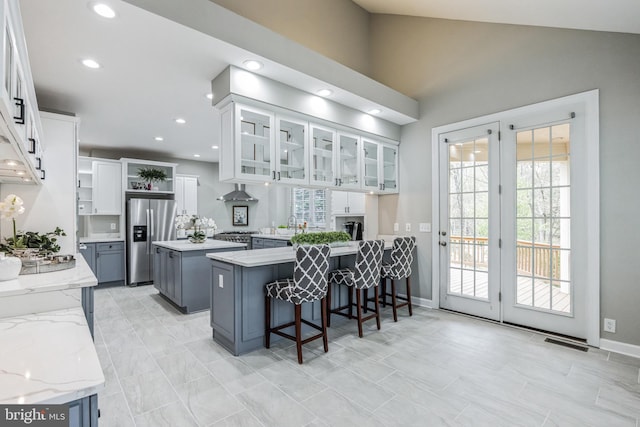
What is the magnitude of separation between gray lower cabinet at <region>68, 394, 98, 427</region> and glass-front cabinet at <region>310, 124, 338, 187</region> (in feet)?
9.72

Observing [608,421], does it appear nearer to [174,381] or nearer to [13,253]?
[174,381]

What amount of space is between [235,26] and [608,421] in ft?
12.6

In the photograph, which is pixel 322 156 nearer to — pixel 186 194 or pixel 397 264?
pixel 397 264

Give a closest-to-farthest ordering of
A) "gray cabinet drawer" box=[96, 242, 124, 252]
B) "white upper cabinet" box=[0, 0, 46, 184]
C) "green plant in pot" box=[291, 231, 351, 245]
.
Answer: "white upper cabinet" box=[0, 0, 46, 184] < "green plant in pot" box=[291, 231, 351, 245] < "gray cabinet drawer" box=[96, 242, 124, 252]

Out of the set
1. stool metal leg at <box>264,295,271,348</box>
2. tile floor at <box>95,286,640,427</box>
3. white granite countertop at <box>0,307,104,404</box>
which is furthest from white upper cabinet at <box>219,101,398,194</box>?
white granite countertop at <box>0,307,104,404</box>

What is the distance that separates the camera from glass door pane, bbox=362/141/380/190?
14.3ft

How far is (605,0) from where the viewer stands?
2479mm

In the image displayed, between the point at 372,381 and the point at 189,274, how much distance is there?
277cm

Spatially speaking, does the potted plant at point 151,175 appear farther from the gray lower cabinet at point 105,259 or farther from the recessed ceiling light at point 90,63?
the recessed ceiling light at point 90,63

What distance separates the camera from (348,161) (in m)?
4.18

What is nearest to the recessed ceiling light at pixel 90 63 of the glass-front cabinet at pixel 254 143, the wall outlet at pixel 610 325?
the glass-front cabinet at pixel 254 143

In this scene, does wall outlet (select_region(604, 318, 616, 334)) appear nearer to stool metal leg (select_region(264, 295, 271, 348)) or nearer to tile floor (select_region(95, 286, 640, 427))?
tile floor (select_region(95, 286, 640, 427))

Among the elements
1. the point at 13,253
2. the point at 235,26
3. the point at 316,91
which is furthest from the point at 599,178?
the point at 13,253

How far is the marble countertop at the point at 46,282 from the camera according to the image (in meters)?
1.63
